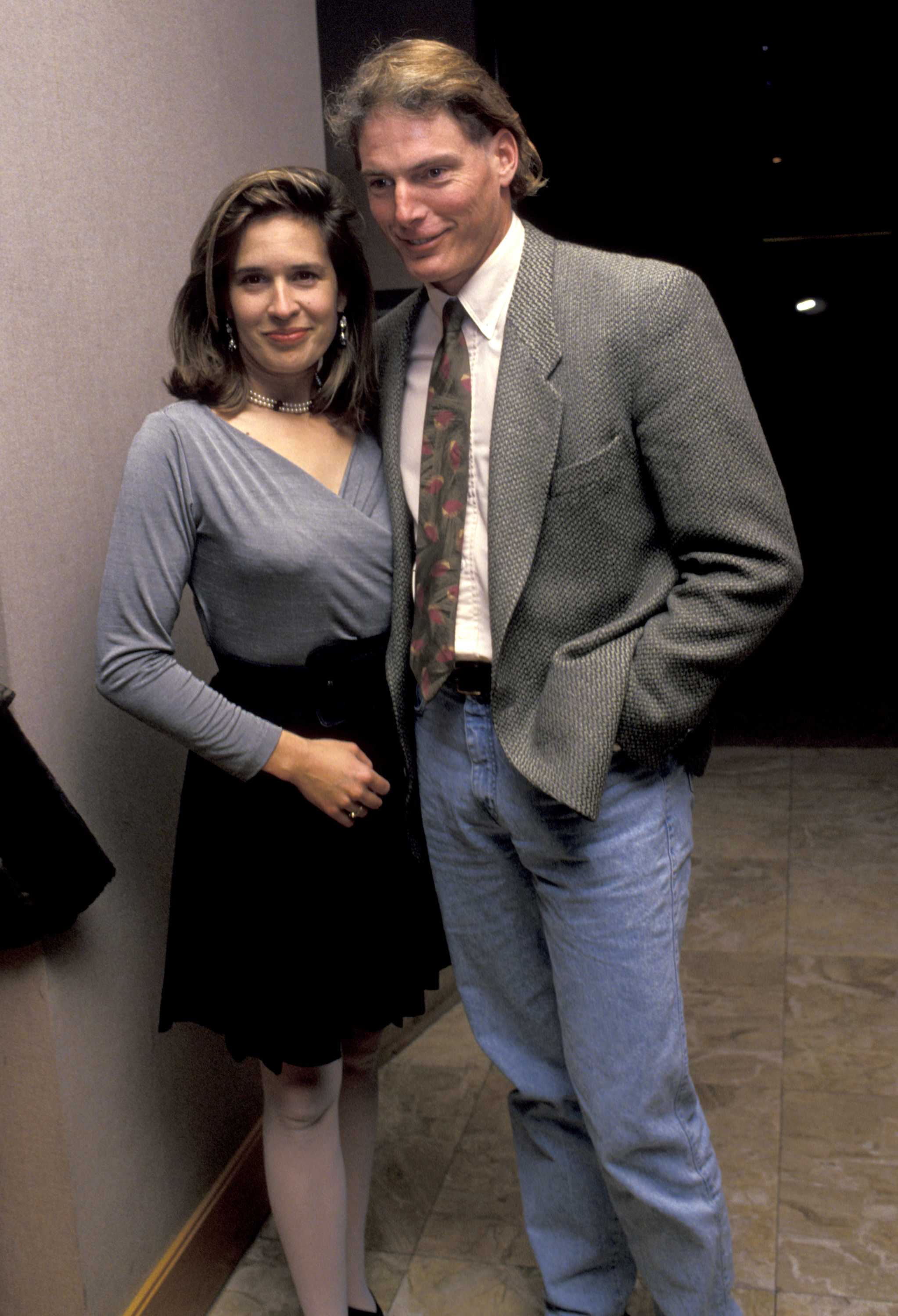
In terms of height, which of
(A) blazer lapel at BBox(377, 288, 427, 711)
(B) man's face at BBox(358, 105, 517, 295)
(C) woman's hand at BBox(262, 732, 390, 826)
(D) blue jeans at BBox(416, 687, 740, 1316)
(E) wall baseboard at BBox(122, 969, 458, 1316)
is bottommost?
(E) wall baseboard at BBox(122, 969, 458, 1316)

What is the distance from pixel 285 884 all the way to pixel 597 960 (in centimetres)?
43

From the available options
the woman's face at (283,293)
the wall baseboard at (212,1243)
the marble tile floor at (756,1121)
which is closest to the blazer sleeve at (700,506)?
the woman's face at (283,293)

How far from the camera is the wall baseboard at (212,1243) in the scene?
186 cm

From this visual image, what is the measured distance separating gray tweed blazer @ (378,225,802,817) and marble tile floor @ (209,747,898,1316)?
3.66ft

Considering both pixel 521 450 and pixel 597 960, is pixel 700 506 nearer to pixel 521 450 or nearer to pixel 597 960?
pixel 521 450

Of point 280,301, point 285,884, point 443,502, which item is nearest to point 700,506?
point 443,502

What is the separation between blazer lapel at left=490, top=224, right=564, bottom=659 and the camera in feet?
4.58

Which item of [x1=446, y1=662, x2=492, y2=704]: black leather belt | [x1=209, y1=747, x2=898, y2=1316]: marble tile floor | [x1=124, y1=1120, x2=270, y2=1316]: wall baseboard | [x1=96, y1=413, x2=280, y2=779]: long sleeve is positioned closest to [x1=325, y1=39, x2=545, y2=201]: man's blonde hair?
[x1=96, y1=413, x2=280, y2=779]: long sleeve

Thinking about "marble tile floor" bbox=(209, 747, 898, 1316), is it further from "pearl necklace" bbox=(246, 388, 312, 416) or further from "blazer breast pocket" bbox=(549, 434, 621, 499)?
"pearl necklace" bbox=(246, 388, 312, 416)

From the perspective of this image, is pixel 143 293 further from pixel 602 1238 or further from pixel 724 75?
pixel 724 75

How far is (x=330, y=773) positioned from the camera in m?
1.54

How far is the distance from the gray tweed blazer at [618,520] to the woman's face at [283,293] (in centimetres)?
28

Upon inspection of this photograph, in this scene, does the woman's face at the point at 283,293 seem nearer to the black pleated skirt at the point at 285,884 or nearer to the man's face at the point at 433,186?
the man's face at the point at 433,186

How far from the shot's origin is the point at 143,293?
71.9 inches
